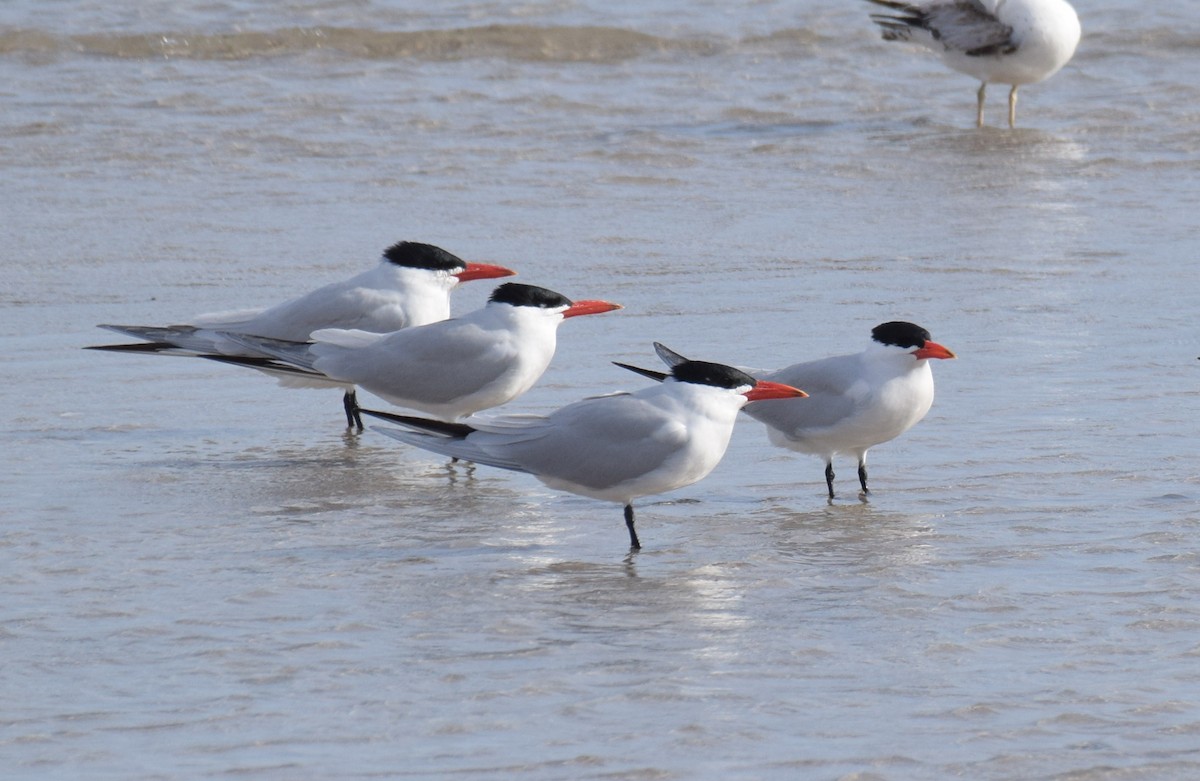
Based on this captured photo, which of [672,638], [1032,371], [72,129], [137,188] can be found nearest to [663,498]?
[672,638]

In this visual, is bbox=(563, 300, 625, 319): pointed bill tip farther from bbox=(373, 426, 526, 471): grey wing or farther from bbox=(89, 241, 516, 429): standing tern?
bbox=(373, 426, 526, 471): grey wing

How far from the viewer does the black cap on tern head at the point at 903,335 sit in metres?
5.54

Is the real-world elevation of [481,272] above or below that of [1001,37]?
below

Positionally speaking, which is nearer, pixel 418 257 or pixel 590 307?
pixel 590 307

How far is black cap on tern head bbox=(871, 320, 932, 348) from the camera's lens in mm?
5543

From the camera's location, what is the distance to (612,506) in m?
5.54

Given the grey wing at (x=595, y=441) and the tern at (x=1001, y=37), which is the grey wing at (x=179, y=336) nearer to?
the grey wing at (x=595, y=441)

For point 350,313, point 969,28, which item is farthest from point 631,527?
point 969,28

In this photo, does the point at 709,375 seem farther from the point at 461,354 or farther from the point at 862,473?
the point at 461,354

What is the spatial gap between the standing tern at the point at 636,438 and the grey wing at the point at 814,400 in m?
0.32

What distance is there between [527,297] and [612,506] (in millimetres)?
844

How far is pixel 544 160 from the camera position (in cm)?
1117

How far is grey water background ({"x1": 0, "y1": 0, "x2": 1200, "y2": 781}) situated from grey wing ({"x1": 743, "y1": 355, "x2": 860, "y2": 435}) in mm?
230

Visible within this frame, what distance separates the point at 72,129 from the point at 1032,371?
7208 millimetres
